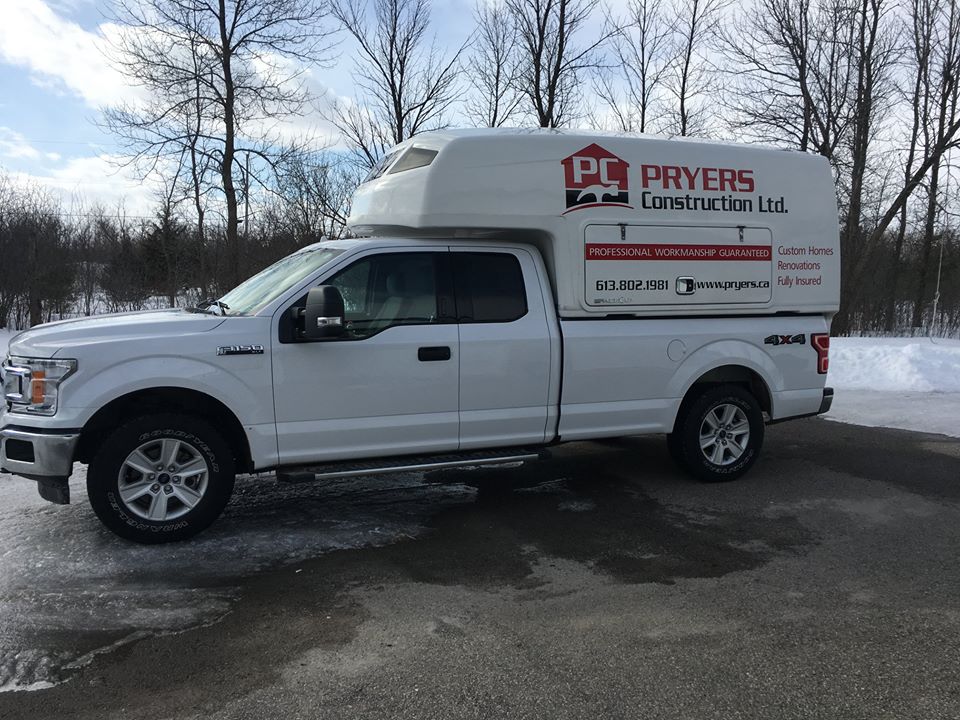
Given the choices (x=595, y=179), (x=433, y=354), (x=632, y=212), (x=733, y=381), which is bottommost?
→ (x=733, y=381)

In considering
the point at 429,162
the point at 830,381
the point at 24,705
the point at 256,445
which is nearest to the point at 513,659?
the point at 24,705

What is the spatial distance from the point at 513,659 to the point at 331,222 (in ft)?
63.5

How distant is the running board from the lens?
193 inches

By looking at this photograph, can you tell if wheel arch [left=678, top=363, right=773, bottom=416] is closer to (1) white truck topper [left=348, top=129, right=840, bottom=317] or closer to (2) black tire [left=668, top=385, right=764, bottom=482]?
(2) black tire [left=668, top=385, right=764, bottom=482]

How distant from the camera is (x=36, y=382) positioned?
14.8 ft

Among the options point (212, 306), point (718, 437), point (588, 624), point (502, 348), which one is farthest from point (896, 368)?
point (212, 306)

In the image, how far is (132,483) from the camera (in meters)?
4.67

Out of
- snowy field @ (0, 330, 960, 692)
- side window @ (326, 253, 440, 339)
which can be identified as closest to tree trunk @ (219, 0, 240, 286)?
snowy field @ (0, 330, 960, 692)

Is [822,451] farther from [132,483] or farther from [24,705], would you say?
[24,705]

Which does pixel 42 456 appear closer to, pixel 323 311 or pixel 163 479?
pixel 163 479

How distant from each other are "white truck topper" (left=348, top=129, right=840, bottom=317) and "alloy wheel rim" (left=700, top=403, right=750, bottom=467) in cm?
87

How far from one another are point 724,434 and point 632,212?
2.10 m

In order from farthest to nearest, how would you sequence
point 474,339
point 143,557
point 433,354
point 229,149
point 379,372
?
point 229,149
point 474,339
point 433,354
point 379,372
point 143,557

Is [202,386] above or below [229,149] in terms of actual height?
below
